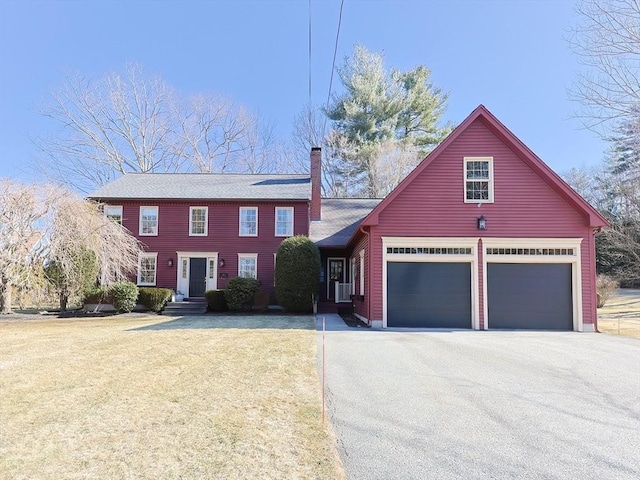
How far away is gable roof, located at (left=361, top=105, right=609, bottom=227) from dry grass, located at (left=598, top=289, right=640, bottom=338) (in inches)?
139

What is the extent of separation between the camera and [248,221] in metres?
19.7

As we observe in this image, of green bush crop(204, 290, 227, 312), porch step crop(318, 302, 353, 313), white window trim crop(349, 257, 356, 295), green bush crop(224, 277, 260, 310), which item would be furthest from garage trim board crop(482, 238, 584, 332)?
green bush crop(204, 290, 227, 312)

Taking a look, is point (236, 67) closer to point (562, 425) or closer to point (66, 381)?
point (66, 381)

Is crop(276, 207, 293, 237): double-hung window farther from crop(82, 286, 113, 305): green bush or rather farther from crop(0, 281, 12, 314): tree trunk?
crop(0, 281, 12, 314): tree trunk

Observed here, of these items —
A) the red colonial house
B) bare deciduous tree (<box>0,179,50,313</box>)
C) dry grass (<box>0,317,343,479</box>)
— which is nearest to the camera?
dry grass (<box>0,317,343,479</box>)

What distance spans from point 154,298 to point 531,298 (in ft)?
47.3

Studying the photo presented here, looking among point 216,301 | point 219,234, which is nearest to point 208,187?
point 219,234

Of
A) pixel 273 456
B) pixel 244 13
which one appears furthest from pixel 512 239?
pixel 244 13

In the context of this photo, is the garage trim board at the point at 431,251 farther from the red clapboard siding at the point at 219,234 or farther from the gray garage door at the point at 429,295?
the red clapboard siding at the point at 219,234

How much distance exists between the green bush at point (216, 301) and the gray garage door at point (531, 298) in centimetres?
1069

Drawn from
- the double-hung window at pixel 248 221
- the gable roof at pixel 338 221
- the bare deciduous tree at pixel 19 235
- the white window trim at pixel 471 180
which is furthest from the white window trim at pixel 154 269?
the white window trim at pixel 471 180

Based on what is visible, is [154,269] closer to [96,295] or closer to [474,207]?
[96,295]

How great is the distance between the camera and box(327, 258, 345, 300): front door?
62.2 ft

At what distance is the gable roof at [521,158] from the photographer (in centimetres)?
1245
